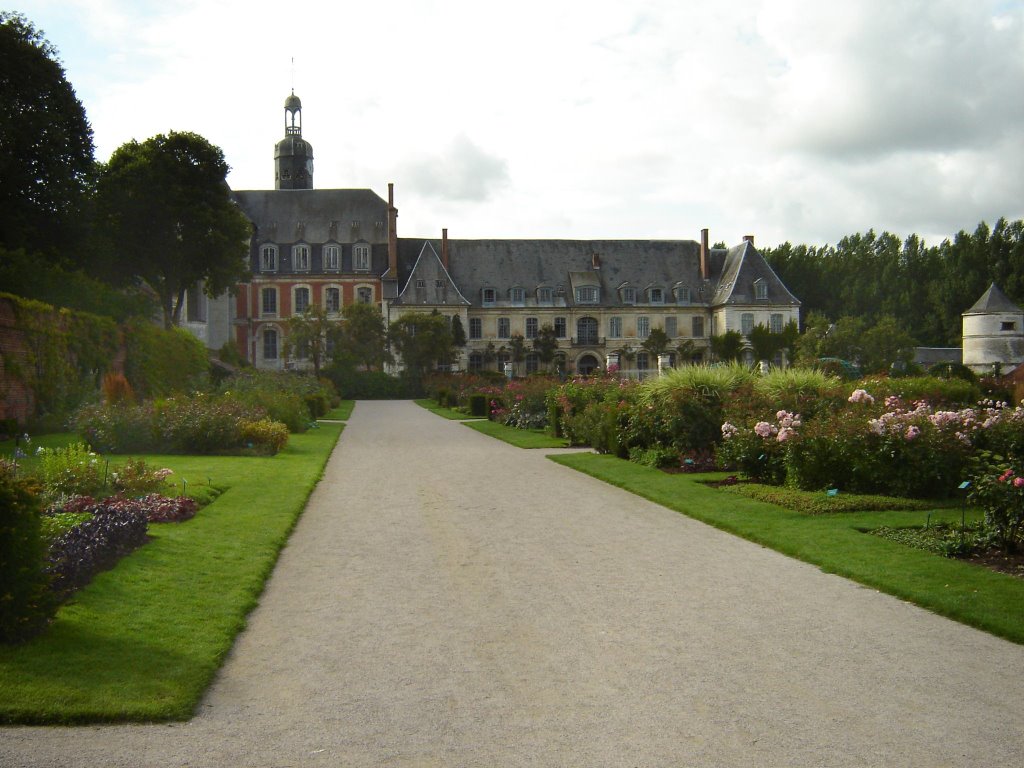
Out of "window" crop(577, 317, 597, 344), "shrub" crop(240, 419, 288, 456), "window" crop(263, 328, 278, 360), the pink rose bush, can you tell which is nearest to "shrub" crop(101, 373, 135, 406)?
"shrub" crop(240, 419, 288, 456)

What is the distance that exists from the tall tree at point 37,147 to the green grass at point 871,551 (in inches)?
951

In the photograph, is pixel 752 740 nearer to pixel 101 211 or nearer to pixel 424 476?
pixel 424 476

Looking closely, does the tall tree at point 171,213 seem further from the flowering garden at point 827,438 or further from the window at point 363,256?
the window at point 363,256

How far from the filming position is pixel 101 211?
37.5 metres

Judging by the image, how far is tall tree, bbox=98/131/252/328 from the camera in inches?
1490

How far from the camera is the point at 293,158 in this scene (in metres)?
72.4

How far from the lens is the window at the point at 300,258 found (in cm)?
6781

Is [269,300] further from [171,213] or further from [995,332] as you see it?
[995,332]

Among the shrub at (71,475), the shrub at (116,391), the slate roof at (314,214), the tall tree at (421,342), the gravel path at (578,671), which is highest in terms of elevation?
the slate roof at (314,214)

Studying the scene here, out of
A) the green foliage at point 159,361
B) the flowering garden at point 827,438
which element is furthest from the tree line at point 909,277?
the flowering garden at point 827,438

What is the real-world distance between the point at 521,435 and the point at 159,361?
35.8 ft

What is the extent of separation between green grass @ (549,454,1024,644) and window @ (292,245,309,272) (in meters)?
58.0

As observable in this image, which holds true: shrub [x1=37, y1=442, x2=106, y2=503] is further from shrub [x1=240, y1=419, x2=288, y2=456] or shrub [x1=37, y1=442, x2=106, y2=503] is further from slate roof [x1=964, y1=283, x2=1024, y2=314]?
slate roof [x1=964, y1=283, x2=1024, y2=314]

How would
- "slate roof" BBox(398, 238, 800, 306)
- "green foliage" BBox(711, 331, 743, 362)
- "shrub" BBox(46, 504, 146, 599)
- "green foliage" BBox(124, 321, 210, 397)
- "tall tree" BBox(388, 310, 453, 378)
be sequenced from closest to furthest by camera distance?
"shrub" BBox(46, 504, 146, 599) → "green foliage" BBox(124, 321, 210, 397) → "tall tree" BBox(388, 310, 453, 378) → "green foliage" BBox(711, 331, 743, 362) → "slate roof" BBox(398, 238, 800, 306)
